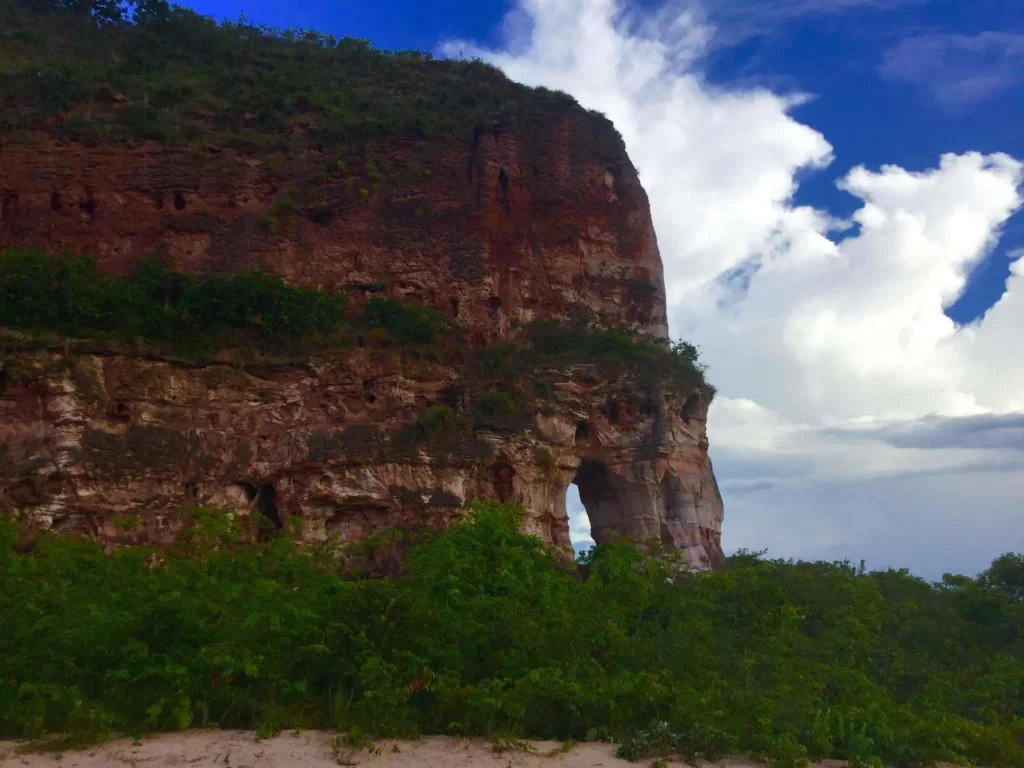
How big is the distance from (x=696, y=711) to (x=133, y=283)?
17.5 metres

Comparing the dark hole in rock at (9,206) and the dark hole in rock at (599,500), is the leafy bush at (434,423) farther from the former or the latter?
the dark hole in rock at (9,206)

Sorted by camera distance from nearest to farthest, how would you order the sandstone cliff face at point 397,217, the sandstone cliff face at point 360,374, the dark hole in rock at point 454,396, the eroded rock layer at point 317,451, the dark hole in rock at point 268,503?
the eroded rock layer at point 317,451, the sandstone cliff face at point 360,374, the dark hole in rock at point 268,503, the dark hole in rock at point 454,396, the sandstone cliff face at point 397,217

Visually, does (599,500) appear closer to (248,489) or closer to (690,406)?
(690,406)

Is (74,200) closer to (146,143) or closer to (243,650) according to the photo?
(146,143)

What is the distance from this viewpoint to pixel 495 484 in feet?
71.8

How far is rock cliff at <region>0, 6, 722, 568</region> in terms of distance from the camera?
1897 cm

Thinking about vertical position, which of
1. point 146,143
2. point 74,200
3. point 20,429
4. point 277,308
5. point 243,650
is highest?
point 146,143

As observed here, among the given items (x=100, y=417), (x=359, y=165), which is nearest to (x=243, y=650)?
(x=100, y=417)

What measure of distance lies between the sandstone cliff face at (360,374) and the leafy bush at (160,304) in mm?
849

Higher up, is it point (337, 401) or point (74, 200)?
point (74, 200)

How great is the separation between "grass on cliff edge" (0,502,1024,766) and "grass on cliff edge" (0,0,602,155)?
15155 millimetres

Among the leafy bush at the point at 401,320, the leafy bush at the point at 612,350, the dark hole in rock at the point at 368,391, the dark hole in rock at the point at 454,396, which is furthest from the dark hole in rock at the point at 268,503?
the leafy bush at the point at 612,350

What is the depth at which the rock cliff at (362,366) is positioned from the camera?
19.0 m

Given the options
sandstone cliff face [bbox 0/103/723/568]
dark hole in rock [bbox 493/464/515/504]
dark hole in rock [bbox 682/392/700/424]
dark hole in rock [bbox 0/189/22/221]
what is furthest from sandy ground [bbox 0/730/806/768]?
dark hole in rock [bbox 0/189/22/221]
